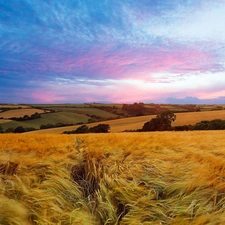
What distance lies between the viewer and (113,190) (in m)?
2.95

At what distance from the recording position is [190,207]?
2.46 m

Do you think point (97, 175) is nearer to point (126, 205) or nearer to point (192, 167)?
point (126, 205)

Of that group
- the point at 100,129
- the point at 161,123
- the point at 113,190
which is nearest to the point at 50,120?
the point at 100,129

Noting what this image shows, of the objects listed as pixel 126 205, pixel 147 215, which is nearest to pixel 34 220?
pixel 126 205

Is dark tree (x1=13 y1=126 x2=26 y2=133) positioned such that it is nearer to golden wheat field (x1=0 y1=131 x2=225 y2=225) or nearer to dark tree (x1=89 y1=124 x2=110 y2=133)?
dark tree (x1=89 y1=124 x2=110 y2=133)

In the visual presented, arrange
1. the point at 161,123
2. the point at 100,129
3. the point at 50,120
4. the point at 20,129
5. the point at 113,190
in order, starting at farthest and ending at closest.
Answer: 1. the point at 50,120
2. the point at 20,129
3. the point at 161,123
4. the point at 100,129
5. the point at 113,190

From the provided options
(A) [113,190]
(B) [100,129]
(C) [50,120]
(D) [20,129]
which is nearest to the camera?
(A) [113,190]

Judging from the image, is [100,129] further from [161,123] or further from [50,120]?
[50,120]

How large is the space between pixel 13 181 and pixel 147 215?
1.99 metres

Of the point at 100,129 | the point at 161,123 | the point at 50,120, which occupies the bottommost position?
the point at 100,129

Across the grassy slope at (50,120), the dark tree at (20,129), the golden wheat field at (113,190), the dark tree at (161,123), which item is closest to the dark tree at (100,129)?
the dark tree at (161,123)

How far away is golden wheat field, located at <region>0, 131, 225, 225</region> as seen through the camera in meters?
2.37

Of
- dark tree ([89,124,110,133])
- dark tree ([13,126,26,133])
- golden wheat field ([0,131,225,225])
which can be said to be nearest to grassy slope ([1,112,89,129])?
dark tree ([13,126,26,133])

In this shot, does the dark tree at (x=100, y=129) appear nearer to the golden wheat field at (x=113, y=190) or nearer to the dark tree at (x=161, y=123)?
the dark tree at (x=161, y=123)
